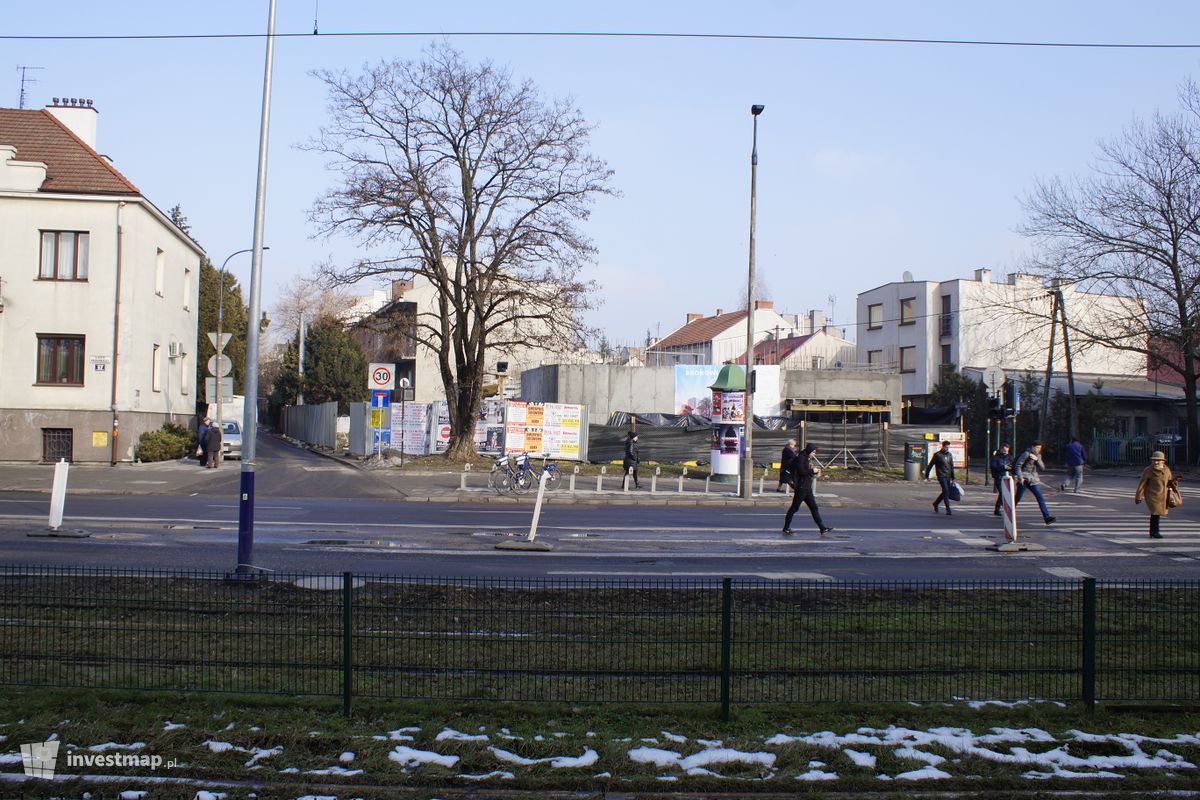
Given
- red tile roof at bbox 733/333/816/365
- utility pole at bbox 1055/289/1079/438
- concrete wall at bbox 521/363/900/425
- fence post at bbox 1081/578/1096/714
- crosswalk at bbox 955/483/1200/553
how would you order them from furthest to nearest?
red tile roof at bbox 733/333/816/365 → concrete wall at bbox 521/363/900/425 → utility pole at bbox 1055/289/1079/438 → crosswalk at bbox 955/483/1200/553 → fence post at bbox 1081/578/1096/714

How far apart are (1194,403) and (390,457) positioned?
Answer: 1317 inches

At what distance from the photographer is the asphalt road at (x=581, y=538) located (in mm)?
13289

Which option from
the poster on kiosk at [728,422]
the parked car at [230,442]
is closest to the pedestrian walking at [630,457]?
the poster on kiosk at [728,422]

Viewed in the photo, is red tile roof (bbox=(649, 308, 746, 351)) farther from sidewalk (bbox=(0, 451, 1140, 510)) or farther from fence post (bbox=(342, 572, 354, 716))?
fence post (bbox=(342, 572, 354, 716))

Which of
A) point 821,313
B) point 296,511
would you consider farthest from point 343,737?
point 821,313

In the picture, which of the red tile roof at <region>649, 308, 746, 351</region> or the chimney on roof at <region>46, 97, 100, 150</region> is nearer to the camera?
the chimney on roof at <region>46, 97, 100, 150</region>

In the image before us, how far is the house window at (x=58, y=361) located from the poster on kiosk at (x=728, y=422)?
20692mm

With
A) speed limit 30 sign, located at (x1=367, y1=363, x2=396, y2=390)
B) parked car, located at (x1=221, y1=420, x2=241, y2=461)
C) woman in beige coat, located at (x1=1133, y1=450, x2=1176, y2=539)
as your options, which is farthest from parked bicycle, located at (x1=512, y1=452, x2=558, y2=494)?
parked car, located at (x1=221, y1=420, x2=241, y2=461)

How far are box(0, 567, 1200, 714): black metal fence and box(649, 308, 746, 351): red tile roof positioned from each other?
222 ft

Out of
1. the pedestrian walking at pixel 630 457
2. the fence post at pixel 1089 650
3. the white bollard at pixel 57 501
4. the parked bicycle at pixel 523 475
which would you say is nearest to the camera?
the fence post at pixel 1089 650

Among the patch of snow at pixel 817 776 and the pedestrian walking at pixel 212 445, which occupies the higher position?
the pedestrian walking at pixel 212 445

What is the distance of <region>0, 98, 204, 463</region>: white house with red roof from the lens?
31.9 meters

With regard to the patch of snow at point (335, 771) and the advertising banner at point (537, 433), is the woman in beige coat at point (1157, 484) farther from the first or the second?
the patch of snow at point (335, 771)

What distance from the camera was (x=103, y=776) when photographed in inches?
209
